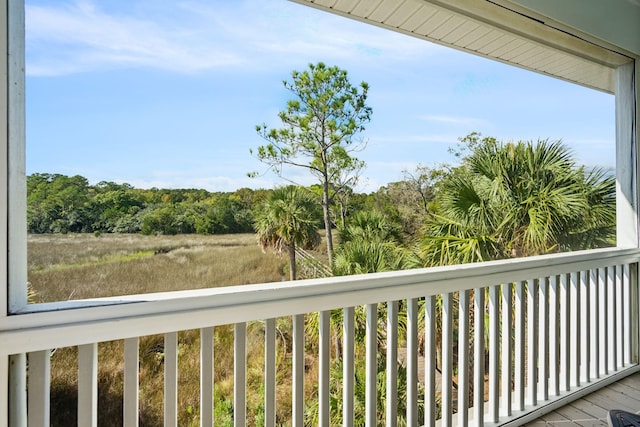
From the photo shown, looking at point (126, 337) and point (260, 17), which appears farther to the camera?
point (260, 17)

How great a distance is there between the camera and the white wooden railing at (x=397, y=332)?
1167 millimetres

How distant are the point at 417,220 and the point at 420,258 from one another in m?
0.21

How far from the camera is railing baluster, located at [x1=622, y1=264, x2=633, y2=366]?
2791 millimetres

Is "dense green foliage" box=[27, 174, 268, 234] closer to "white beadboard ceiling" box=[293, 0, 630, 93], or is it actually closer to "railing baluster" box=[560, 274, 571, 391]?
"white beadboard ceiling" box=[293, 0, 630, 93]

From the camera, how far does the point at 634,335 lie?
9.34ft

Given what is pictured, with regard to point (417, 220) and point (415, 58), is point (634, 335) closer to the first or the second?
point (417, 220)

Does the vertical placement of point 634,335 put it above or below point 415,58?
below

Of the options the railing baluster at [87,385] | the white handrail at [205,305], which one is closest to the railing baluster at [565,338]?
the white handrail at [205,305]

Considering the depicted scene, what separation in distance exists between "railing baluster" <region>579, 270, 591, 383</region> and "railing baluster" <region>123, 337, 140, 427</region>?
2.67m

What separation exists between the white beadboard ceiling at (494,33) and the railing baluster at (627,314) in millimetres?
1413

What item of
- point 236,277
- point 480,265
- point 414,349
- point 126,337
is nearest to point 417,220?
point 480,265

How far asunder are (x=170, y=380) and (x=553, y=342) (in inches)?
89.7

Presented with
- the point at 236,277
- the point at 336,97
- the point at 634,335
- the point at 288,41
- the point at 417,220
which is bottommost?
the point at 634,335

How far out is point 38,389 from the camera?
1.11m
